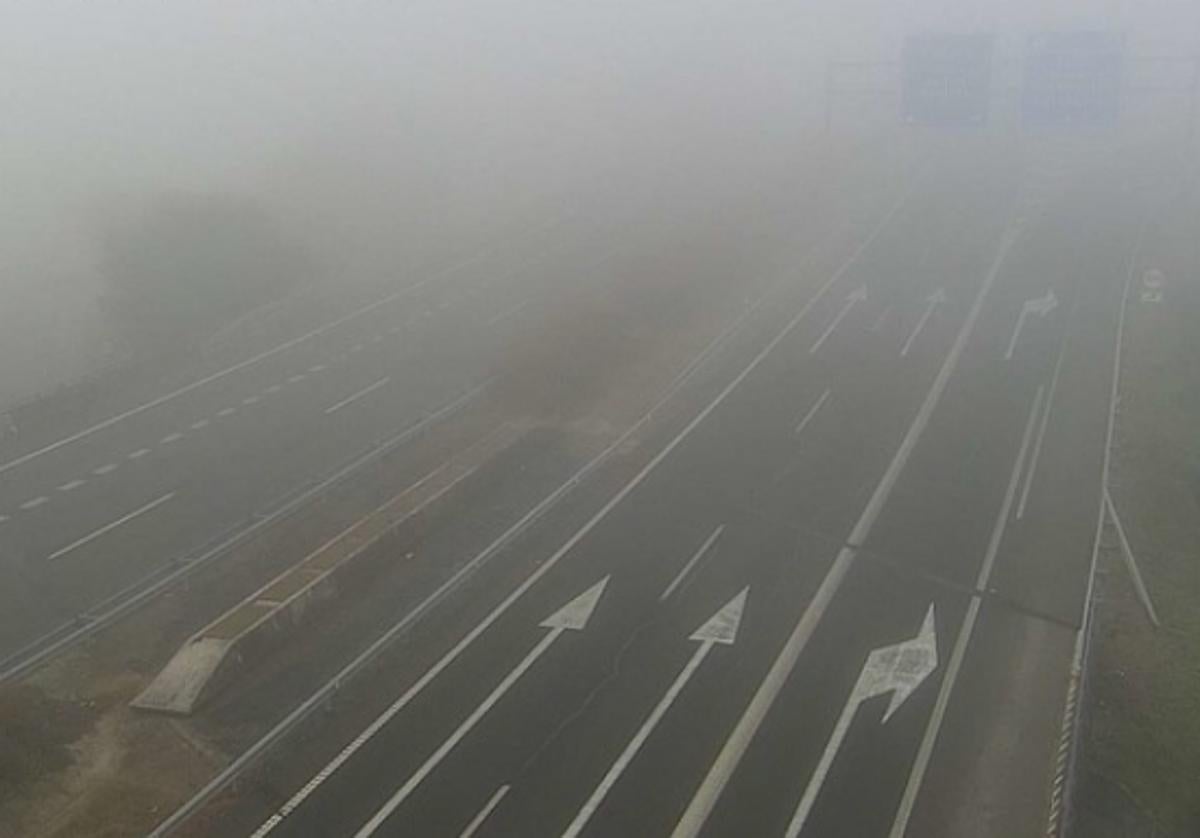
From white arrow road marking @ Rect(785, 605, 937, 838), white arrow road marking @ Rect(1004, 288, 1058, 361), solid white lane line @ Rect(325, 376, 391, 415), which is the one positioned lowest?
white arrow road marking @ Rect(1004, 288, 1058, 361)

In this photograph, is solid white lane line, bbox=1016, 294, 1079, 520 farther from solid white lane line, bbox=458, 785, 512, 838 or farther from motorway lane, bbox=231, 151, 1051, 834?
solid white lane line, bbox=458, 785, 512, 838

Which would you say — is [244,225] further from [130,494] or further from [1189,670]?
[1189,670]

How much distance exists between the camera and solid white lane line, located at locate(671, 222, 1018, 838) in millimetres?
18109

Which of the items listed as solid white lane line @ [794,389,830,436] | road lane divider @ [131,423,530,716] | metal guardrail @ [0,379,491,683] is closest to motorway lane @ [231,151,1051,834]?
solid white lane line @ [794,389,830,436]

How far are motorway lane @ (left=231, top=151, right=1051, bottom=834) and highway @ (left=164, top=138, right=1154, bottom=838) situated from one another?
0.07 meters

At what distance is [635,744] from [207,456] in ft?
57.9

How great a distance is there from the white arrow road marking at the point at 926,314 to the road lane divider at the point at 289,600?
18.1 metres

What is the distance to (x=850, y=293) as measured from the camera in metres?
49.1

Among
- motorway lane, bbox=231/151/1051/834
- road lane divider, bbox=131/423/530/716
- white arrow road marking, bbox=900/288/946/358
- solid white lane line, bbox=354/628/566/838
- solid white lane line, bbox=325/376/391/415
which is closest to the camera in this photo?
solid white lane line, bbox=354/628/566/838

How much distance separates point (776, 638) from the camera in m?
22.9

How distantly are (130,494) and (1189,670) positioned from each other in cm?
2421

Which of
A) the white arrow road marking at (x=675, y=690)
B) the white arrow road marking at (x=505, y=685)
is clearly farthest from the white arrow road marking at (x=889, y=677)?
the white arrow road marking at (x=505, y=685)

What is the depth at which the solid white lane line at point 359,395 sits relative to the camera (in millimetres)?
36125

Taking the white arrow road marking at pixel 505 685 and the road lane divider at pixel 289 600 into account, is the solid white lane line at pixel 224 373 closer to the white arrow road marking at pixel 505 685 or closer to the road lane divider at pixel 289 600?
the road lane divider at pixel 289 600
